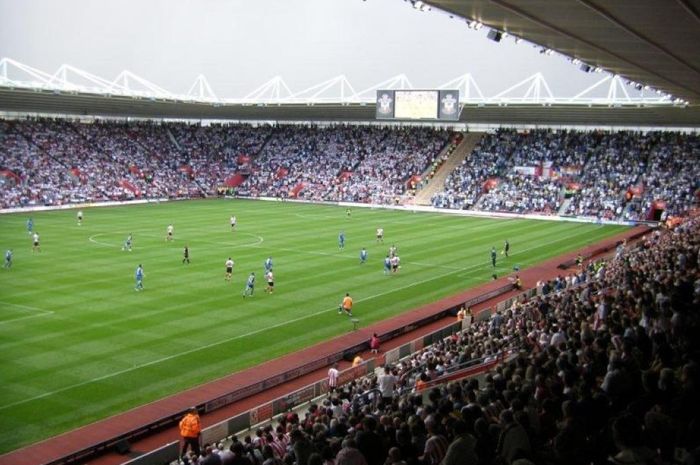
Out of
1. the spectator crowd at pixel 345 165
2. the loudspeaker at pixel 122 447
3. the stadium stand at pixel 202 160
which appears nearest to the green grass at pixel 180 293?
the loudspeaker at pixel 122 447

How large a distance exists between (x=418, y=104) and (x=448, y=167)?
13564 millimetres

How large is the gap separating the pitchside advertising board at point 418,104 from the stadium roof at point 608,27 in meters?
39.7

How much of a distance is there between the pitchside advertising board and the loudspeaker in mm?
54082

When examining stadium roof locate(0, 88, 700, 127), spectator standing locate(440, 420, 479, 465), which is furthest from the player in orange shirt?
stadium roof locate(0, 88, 700, 127)

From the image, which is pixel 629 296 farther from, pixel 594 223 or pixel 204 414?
pixel 594 223

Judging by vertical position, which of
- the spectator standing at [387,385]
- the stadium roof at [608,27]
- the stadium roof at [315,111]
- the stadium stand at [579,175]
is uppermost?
the stadium roof at [315,111]

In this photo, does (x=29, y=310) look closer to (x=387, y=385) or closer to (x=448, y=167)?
(x=387, y=385)

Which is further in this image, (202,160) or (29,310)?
(202,160)

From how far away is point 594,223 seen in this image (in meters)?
62.4

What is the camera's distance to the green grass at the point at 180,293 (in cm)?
2047

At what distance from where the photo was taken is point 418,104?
67.9 meters

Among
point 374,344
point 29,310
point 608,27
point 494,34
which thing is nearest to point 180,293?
point 29,310

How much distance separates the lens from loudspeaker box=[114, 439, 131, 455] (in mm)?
16297

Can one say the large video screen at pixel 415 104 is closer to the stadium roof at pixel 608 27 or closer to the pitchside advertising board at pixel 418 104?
the pitchside advertising board at pixel 418 104
